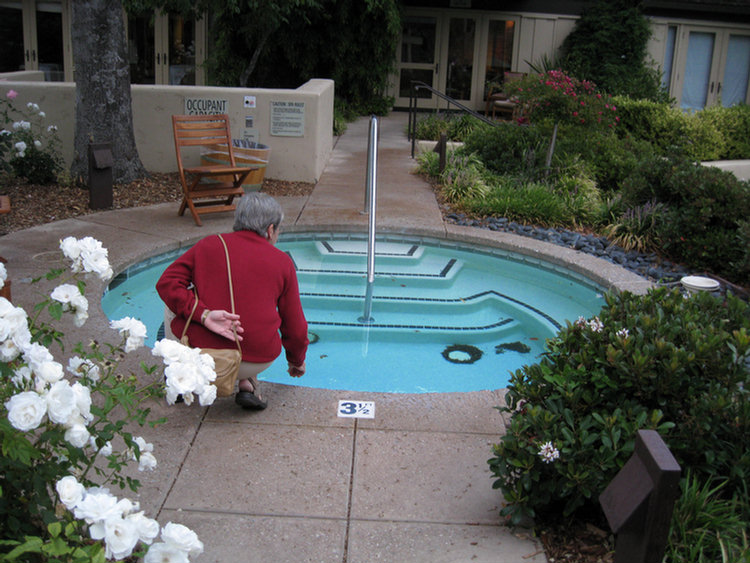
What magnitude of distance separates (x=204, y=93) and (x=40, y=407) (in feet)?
26.3

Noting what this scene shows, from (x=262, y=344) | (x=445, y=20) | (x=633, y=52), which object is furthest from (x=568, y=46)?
Result: (x=262, y=344)

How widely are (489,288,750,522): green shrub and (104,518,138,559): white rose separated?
1494mm

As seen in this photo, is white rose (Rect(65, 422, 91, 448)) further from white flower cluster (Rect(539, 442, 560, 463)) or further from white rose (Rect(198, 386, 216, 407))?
white flower cluster (Rect(539, 442, 560, 463))

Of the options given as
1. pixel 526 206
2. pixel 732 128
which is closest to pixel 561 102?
pixel 526 206

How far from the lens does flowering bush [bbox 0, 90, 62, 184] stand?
793 centimetres

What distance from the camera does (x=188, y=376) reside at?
2074mm

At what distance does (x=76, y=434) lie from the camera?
6.26 ft

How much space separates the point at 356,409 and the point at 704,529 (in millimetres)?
1742

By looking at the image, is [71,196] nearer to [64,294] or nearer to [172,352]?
[64,294]

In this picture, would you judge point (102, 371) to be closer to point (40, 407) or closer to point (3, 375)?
point (3, 375)

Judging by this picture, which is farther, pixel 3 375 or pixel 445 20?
pixel 445 20

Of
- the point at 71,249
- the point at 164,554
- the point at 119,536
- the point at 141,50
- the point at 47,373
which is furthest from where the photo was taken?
the point at 141,50

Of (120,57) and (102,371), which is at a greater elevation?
(120,57)

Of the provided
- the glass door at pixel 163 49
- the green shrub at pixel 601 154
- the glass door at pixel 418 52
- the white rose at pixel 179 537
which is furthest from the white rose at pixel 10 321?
the glass door at pixel 418 52
